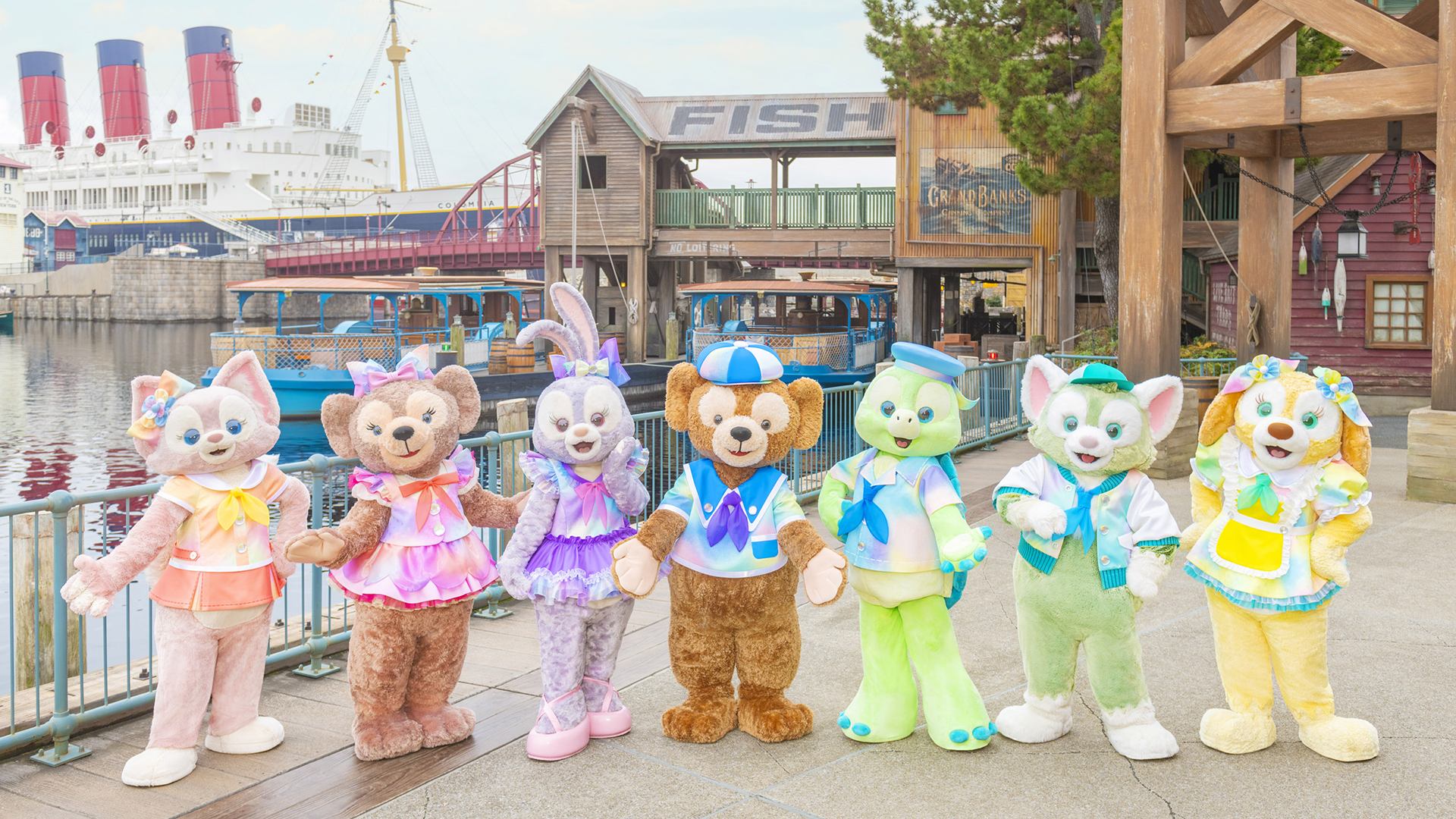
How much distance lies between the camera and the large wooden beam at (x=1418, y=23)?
36.0ft

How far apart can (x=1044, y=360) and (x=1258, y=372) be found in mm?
824

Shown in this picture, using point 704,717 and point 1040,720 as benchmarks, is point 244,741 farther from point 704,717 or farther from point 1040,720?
point 1040,720

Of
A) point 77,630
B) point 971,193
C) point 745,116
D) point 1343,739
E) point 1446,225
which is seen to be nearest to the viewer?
point 1343,739

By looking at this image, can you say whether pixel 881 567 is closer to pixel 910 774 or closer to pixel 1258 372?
pixel 910 774

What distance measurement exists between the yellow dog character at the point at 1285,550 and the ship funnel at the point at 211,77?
353ft

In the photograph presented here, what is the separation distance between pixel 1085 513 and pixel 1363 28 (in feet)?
25.0

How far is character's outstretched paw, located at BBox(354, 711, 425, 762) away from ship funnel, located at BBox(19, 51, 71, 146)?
402 ft

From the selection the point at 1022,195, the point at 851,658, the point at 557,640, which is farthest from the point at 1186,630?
the point at 1022,195

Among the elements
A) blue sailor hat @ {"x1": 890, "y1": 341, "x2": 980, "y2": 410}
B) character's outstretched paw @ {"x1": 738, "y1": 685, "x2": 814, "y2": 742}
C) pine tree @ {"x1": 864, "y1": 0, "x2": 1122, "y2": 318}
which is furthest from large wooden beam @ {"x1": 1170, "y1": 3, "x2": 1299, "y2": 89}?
character's outstretched paw @ {"x1": 738, "y1": 685, "x2": 814, "y2": 742}

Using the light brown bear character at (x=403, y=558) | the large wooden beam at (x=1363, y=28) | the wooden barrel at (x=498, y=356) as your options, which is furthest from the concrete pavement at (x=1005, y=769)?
the wooden barrel at (x=498, y=356)

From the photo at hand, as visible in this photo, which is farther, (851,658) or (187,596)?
(851,658)

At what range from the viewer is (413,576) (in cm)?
434

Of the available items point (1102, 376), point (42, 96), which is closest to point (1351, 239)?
point (1102, 376)

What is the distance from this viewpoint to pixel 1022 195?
82.8 ft
